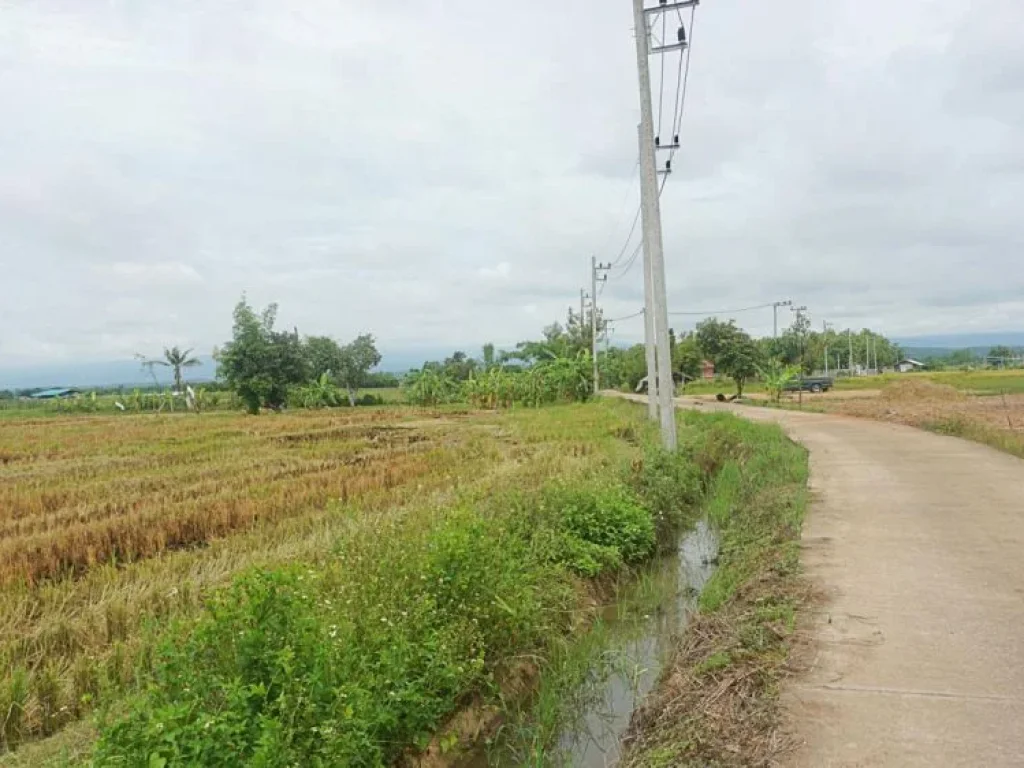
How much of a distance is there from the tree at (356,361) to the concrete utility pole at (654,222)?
166ft

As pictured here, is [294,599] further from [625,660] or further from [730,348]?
[730,348]

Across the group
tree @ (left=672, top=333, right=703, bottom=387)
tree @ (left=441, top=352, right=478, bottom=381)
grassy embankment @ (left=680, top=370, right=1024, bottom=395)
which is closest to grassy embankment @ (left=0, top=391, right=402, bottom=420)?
tree @ (left=441, top=352, right=478, bottom=381)

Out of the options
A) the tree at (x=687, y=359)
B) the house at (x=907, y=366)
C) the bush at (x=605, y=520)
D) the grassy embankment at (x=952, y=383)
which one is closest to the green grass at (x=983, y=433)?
the bush at (x=605, y=520)

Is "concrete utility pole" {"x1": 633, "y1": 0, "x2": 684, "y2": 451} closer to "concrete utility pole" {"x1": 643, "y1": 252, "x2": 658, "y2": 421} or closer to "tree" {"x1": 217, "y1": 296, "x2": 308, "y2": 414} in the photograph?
"concrete utility pole" {"x1": 643, "y1": 252, "x2": 658, "y2": 421}

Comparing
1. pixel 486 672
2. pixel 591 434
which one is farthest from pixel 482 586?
pixel 591 434

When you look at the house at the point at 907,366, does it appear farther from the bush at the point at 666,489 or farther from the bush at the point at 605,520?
the bush at the point at 605,520

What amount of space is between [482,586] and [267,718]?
7.82 ft

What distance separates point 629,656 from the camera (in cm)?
614

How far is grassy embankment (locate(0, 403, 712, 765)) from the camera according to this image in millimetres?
3611

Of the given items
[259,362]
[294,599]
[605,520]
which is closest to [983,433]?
[605,520]

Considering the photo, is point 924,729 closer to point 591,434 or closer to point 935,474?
point 935,474

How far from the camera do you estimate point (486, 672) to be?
5.22 metres

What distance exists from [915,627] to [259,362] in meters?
46.1

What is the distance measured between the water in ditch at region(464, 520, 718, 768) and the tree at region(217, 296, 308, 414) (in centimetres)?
4161
